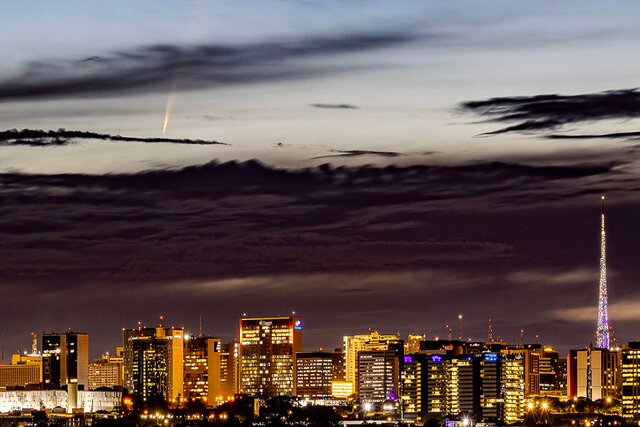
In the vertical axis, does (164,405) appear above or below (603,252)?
below

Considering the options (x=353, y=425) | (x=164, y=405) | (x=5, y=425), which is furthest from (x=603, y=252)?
Result: (x=5, y=425)

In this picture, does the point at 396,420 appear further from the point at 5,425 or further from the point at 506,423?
the point at 5,425

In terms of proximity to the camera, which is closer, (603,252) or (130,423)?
(130,423)

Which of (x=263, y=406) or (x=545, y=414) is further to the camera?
(x=263, y=406)

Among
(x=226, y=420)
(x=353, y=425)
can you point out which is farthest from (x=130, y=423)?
(x=353, y=425)

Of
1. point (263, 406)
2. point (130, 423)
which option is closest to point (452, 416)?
point (263, 406)

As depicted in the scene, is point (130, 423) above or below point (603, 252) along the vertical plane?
below

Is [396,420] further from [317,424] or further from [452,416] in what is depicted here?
[317,424]

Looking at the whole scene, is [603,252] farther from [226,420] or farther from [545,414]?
[226,420]
